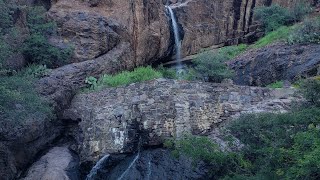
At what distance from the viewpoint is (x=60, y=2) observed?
68.5 ft

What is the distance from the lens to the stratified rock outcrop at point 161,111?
49.2ft

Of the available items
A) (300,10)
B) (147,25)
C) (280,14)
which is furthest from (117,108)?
(300,10)

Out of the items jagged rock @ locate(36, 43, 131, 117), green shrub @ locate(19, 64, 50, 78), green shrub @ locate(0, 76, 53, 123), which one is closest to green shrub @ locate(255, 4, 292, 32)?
jagged rock @ locate(36, 43, 131, 117)

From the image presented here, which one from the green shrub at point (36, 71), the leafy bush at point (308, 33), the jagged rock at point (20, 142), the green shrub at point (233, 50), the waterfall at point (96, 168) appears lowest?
the waterfall at point (96, 168)

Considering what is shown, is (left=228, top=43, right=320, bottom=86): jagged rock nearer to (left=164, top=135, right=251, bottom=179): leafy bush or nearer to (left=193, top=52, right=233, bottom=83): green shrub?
(left=193, top=52, right=233, bottom=83): green shrub

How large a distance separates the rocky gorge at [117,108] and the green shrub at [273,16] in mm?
3120

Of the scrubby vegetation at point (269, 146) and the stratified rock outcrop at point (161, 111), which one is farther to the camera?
the stratified rock outcrop at point (161, 111)

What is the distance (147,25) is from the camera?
859 inches

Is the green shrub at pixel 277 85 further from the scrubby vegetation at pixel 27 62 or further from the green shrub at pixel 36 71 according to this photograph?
the green shrub at pixel 36 71

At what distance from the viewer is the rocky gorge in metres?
14.4

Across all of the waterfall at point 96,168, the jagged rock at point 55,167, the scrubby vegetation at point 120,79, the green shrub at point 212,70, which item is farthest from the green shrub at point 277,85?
the jagged rock at point 55,167

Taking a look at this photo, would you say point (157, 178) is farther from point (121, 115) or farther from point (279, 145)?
point (279, 145)

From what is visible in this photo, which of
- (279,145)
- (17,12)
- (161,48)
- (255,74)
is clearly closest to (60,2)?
(17,12)

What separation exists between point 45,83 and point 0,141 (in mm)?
3156
